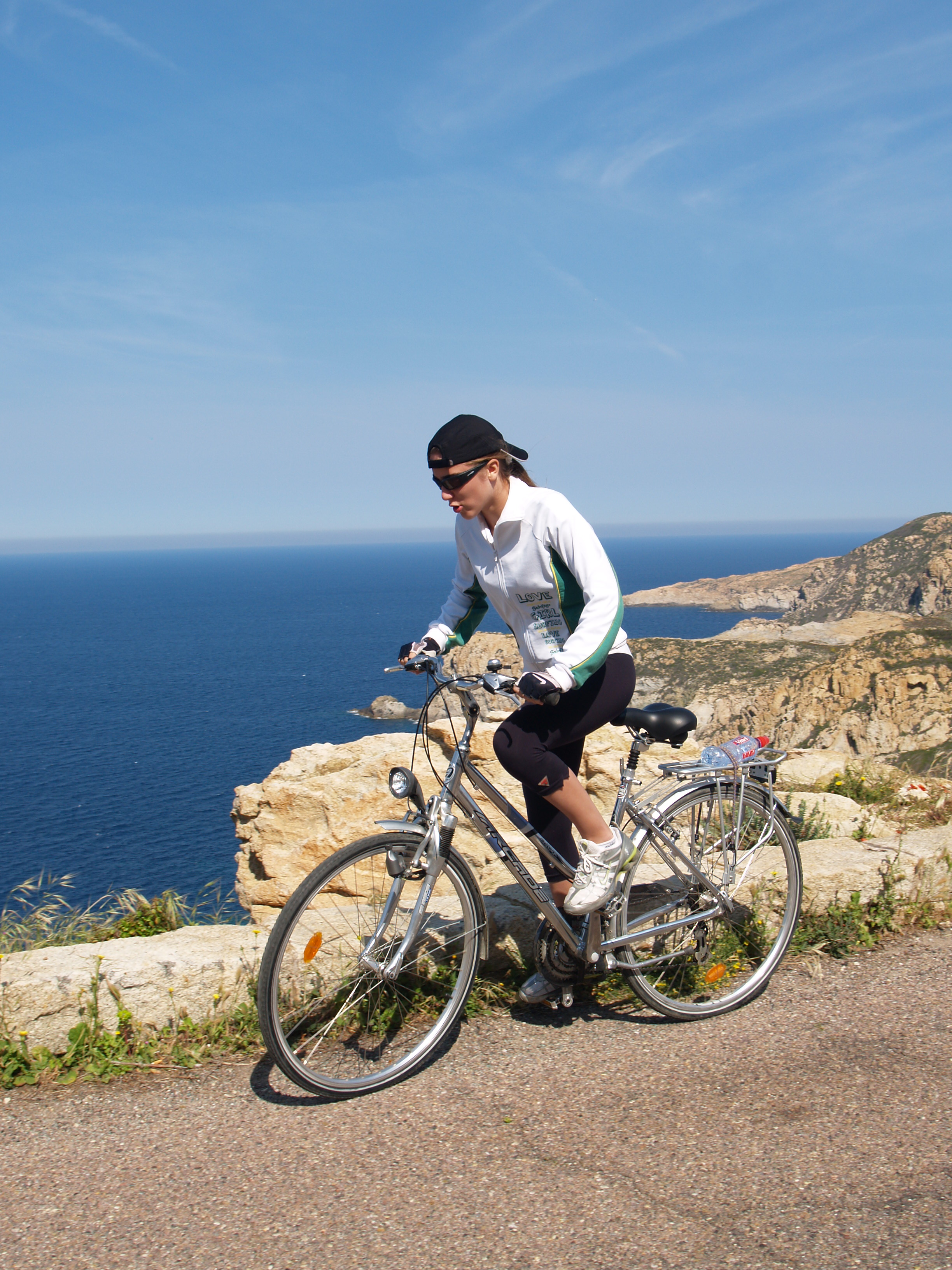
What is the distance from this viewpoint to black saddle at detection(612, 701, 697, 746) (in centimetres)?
393

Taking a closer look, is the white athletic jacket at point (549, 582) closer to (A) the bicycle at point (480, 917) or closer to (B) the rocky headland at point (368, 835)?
(A) the bicycle at point (480, 917)

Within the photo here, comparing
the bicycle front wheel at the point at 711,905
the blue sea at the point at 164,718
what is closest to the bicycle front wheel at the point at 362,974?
the bicycle front wheel at the point at 711,905

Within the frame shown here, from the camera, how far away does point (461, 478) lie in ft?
11.9

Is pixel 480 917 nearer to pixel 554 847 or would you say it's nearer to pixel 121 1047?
pixel 554 847

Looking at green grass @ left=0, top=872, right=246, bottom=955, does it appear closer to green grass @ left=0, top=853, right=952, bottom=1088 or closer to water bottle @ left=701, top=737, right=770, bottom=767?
green grass @ left=0, top=853, right=952, bottom=1088

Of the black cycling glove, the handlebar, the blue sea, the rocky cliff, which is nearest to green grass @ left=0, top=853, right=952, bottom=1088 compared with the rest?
the handlebar

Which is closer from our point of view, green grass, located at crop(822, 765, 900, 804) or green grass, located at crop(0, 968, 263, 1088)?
green grass, located at crop(0, 968, 263, 1088)

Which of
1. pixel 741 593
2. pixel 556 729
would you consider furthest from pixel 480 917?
pixel 741 593

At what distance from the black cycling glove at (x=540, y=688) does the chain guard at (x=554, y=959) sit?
127 cm

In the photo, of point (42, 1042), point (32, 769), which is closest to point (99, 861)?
point (32, 769)

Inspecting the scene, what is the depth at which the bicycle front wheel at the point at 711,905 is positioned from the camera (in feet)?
13.4

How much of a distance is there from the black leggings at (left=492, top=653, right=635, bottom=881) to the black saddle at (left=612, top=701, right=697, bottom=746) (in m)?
0.12

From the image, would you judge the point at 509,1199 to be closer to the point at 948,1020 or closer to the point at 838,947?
the point at 948,1020

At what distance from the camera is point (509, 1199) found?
109 inches
